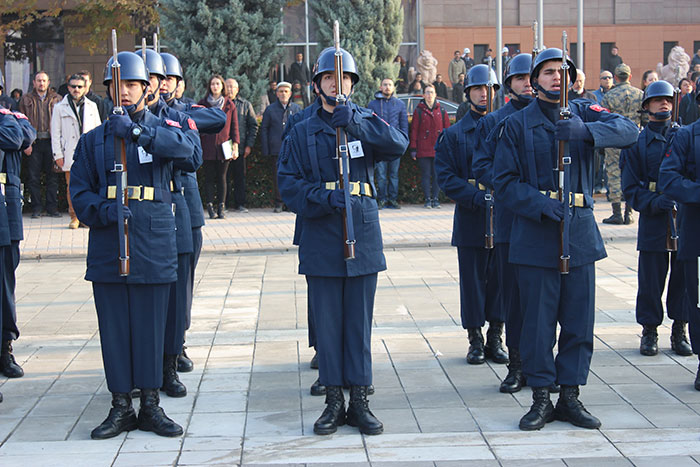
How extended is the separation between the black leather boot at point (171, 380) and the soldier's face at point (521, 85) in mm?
3111

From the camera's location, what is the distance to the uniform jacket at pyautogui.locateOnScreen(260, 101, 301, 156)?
17.5m

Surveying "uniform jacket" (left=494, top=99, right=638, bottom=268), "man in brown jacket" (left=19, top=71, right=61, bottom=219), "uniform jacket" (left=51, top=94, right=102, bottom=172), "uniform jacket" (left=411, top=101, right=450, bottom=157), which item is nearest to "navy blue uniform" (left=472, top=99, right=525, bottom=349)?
"uniform jacket" (left=494, top=99, right=638, bottom=268)

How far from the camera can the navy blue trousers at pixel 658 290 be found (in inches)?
310

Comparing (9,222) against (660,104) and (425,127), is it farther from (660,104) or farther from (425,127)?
(425,127)

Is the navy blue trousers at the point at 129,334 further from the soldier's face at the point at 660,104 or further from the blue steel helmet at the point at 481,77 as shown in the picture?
the soldier's face at the point at 660,104

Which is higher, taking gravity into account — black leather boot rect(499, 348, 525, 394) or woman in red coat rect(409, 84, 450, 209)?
woman in red coat rect(409, 84, 450, 209)

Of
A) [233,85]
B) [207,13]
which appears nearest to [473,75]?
[233,85]

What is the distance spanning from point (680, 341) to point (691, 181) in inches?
60.4

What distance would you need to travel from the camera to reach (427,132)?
17922 mm

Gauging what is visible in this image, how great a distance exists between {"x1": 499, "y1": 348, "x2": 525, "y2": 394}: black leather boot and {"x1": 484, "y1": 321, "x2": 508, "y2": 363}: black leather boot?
23.6 inches

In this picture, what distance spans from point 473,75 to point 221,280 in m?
4.76

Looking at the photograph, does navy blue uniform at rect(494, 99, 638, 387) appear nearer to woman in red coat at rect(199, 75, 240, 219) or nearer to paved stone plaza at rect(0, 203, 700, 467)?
paved stone plaza at rect(0, 203, 700, 467)

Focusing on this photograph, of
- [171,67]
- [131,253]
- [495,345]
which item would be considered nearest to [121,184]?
[131,253]

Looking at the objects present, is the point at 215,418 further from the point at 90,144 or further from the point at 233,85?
the point at 233,85
